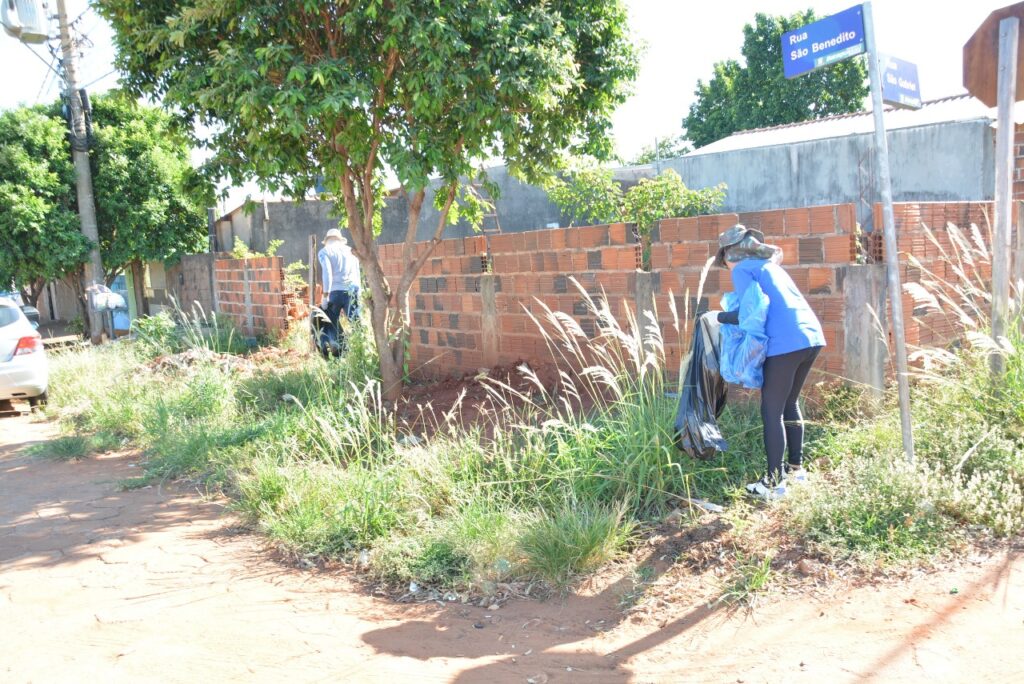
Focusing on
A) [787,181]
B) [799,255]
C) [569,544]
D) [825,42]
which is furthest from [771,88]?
[569,544]

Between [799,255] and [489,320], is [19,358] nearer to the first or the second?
[489,320]

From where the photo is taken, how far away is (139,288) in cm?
1806

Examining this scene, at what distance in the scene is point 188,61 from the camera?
687cm

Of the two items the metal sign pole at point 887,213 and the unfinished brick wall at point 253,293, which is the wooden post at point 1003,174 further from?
the unfinished brick wall at point 253,293

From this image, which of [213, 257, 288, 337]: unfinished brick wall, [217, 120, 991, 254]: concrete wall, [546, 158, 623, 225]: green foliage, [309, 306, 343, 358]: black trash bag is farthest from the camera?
[217, 120, 991, 254]: concrete wall

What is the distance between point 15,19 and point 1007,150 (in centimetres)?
1504

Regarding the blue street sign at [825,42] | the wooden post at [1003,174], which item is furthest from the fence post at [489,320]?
the wooden post at [1003,174]

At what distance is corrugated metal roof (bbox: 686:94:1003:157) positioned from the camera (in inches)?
602

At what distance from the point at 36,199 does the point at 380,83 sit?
10464 millimetres

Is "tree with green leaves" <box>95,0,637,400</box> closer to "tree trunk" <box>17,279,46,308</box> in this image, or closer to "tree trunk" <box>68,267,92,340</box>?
"tree trunk" <box>68,267,92,340</box>

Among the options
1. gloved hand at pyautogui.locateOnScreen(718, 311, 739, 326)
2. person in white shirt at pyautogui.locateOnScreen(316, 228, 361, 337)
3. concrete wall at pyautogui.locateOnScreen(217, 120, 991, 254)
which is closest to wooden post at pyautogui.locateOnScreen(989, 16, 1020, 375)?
gloved hand at pyautogui.locateOnScreen(718, 311, 739, 326)

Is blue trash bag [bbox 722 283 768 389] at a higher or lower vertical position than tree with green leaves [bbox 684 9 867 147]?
lower

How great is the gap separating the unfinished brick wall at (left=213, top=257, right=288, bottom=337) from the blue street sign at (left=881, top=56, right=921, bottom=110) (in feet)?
31.2

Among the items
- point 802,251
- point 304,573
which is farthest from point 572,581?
point 802,251
